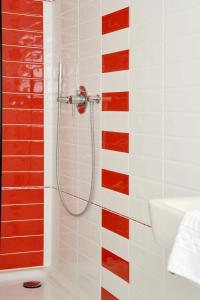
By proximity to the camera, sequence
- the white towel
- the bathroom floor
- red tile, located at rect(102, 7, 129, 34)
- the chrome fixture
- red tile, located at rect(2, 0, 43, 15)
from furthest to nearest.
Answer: red tile, located at rect(2, 0, 43, 15)
the bathroom floor
the chrome fixture
red tile, located at rect(102, 7, 129, 34)
the white towel

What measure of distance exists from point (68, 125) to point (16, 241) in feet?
2.73

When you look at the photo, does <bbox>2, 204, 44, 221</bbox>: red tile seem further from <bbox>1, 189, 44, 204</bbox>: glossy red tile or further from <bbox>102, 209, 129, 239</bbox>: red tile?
<bbox>102, 209, 129, 239</bbox>: red tile

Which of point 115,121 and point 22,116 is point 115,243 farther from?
point 22,116

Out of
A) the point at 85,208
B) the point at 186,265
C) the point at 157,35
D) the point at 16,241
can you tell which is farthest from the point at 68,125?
the point at 186,265

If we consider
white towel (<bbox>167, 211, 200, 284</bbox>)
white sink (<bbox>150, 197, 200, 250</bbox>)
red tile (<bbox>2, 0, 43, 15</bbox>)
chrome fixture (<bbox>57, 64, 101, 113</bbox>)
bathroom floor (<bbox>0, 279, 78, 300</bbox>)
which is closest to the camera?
white towel (<bbox>167, 211, 200, 284</bbox>)

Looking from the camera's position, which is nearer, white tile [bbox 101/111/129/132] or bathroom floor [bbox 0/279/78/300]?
white tile [bbox 101/111/129/132]

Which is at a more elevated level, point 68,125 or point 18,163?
point 68,125

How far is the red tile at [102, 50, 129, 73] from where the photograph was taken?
2.39 meters

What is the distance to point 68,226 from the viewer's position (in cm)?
308

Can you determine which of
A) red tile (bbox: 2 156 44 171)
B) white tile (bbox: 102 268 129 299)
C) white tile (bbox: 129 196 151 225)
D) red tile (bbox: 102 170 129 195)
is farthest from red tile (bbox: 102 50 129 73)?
white tile (bbox: 102 268 129 299)

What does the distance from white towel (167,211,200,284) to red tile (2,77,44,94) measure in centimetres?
208

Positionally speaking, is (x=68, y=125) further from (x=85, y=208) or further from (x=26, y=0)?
(x=26, y=0)

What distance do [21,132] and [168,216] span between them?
6.20 feet

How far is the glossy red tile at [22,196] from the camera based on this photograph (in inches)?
126
